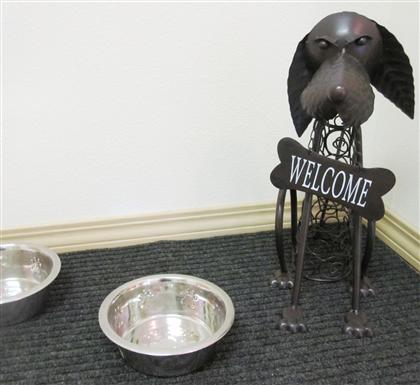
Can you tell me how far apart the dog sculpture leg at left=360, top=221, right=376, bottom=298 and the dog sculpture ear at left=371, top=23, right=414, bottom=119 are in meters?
0.22

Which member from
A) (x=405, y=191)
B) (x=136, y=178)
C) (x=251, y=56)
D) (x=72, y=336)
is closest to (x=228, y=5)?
(x=251, y=56)

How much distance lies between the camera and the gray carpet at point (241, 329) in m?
0.80

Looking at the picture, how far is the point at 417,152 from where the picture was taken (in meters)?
1.10

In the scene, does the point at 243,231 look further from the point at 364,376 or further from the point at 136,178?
the point at 364,376

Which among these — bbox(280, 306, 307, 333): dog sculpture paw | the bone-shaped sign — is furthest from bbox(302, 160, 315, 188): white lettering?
bbox(280, 306, 307, 333): dog sculpture paw

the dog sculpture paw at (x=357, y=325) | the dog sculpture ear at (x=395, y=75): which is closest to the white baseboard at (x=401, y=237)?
the dog sculpture paw at (x=357, y=325)

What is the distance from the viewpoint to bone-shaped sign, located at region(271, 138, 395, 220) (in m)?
0.81

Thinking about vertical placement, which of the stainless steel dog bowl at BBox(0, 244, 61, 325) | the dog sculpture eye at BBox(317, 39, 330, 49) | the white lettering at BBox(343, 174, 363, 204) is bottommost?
the stainless steel dog bowl at BBox(0, 244, 61, 325)

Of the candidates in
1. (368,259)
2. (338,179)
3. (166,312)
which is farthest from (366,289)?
(166,312)

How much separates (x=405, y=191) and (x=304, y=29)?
0.43m

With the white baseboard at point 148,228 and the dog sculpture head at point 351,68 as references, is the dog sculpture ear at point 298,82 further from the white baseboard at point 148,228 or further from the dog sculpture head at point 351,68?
the white baseboard at point 148,228

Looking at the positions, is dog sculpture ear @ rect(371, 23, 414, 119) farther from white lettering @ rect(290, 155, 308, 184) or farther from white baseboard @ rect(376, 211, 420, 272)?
white baseboard @ rect(376, 211, 420, 272)

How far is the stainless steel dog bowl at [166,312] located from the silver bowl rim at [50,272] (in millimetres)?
127

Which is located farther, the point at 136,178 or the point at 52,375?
the point at 136,178
